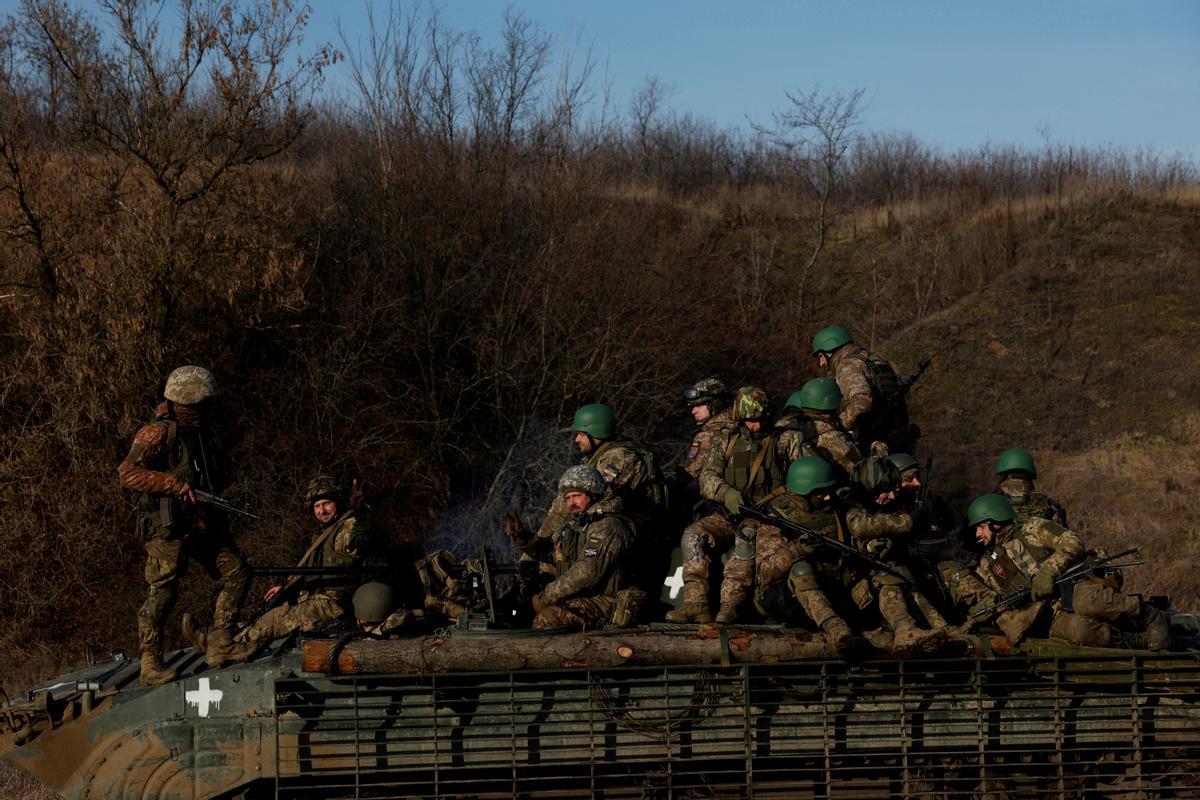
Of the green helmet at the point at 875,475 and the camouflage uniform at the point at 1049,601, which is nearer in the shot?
the camouflage uniform at the point at 1049,601

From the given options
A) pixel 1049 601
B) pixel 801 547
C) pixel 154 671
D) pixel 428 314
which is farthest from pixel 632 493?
pixel 428 314

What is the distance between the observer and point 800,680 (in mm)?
7996

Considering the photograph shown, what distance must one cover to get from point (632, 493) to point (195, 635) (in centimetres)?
284

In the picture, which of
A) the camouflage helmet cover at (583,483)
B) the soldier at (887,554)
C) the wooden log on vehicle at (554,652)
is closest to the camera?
the wooden log on vehicle at (554,652)

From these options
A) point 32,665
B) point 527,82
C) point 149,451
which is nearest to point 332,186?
point 527,82

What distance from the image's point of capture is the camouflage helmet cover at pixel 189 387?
29.1 feet

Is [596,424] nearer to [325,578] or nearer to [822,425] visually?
[822,425]

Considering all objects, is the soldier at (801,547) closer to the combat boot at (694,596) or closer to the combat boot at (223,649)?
the combat boot at (694,596)

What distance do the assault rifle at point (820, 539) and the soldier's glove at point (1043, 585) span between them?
29.6 inches

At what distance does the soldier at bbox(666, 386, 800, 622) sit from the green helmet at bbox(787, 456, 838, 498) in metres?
0.23

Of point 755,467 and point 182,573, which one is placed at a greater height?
point 755,467

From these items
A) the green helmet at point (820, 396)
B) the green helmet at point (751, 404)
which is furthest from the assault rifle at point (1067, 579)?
the green helmet at point (751, 404)

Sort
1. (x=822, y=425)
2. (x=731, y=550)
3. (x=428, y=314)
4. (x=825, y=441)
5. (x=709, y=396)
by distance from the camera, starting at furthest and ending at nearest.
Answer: (x=428, y=314), (x=709, y=396), (x=822, y=425), (x=825, y=441), (x=731, y=550)

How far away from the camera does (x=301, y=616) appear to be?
884 centimetres
